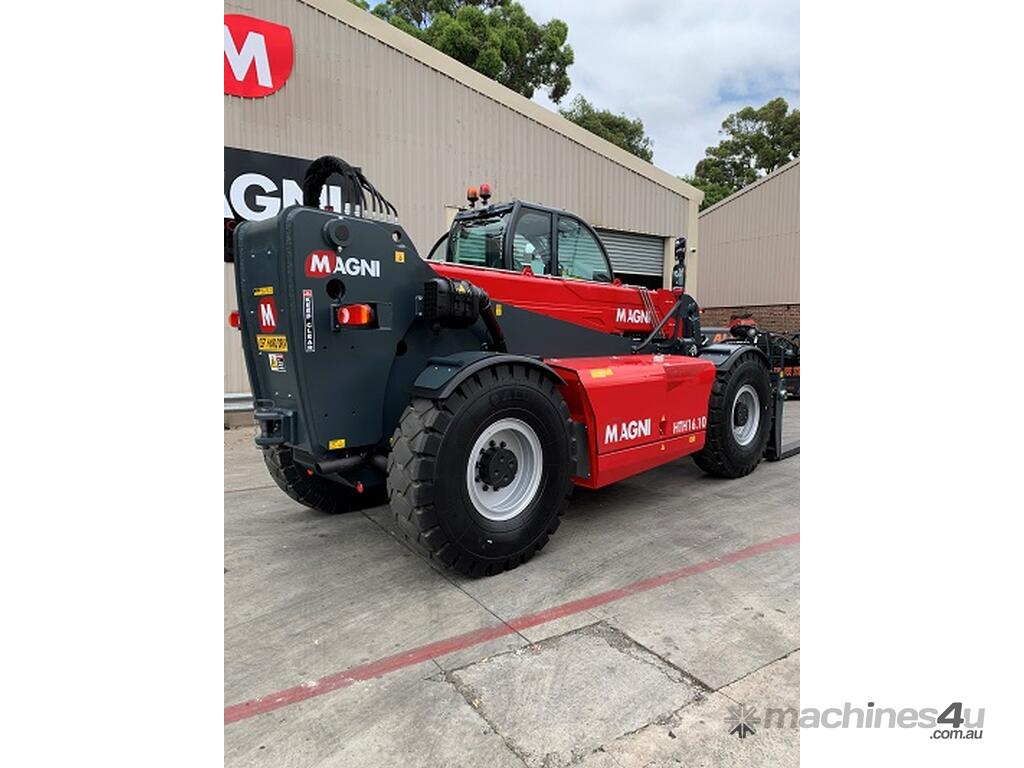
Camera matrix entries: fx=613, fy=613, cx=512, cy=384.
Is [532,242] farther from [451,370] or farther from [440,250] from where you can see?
[451,370]

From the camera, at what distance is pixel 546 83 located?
23.4 metres

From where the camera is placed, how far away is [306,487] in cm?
457

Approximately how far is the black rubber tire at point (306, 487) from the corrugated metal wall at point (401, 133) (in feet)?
15.9

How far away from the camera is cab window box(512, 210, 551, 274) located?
4.72 metres

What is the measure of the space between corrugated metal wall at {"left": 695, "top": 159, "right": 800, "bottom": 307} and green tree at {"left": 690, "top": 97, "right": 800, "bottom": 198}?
60.3 feet

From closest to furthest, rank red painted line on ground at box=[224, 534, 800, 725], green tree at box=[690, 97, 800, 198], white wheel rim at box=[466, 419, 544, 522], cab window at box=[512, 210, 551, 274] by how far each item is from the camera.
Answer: red painted line on ground at box=[224, 534, 800, 725] → white wheel rim at box=[466, 419, 544, 522] → cab window at box=[512, 210, 551, 274] → green tree at box=[690, 97, 800, 198]

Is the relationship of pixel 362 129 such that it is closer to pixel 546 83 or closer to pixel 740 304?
pixel 740 304

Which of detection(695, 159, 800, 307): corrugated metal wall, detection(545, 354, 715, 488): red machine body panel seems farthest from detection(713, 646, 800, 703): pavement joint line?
detection(695, 159, 800, 307): corrugated metal wall

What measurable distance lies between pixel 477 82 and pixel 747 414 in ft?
23.8

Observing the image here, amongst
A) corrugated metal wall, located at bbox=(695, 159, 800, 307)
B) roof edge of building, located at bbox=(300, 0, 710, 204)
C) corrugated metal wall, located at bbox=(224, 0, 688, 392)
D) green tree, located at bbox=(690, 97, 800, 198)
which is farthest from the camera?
green tree, located at bbox=(690, 97, 800, 198)

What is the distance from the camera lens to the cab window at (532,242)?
4723 mm

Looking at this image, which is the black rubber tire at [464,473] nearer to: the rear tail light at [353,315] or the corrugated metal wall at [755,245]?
the rear tail light at [353,315]

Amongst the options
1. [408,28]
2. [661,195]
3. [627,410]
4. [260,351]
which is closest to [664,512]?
[627,410]

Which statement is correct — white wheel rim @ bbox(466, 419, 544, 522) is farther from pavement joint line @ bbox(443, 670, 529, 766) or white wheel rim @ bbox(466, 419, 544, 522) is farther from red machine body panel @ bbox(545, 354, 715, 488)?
pavement joint line @ bbox(443, 670, 529, 766)
